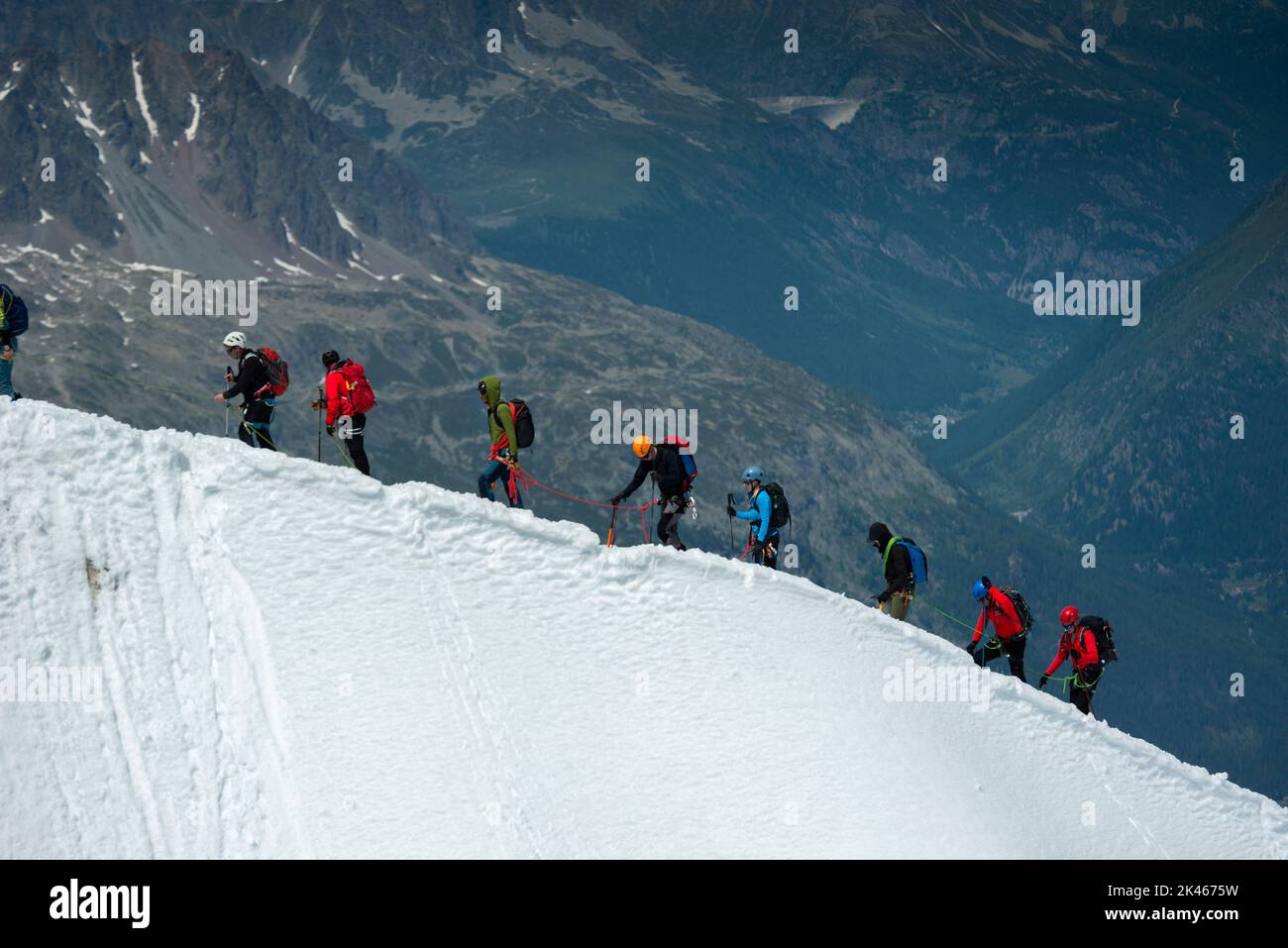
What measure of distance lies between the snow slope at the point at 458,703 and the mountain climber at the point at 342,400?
2290 mm

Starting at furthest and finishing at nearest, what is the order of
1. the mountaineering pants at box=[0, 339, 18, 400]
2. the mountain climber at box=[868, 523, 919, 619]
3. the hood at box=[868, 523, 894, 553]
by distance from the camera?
1. the mountaineering pants at box=[0, 339, 18, 400]
2. the mountain climber at box=[868, 523, 919, 619]
3. the hood at box=[868, 523, 894, 553]

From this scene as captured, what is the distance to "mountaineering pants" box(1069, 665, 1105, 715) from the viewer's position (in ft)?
128

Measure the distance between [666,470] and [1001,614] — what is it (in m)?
8.42

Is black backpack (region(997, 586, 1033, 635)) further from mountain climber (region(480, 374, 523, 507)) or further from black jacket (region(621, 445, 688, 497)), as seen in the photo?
mountain climber (region(480, 374, 523, 507))

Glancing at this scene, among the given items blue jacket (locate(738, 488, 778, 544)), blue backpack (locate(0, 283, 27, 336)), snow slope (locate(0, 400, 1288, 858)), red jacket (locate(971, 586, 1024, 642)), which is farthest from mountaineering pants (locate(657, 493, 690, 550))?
blue backpack (locate(0, 283, 27, 336))

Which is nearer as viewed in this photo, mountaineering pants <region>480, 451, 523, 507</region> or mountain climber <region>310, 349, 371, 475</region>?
mountain climber <region>310, 349, 371, 475</region>

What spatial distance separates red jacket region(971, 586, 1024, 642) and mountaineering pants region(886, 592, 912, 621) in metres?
1.81

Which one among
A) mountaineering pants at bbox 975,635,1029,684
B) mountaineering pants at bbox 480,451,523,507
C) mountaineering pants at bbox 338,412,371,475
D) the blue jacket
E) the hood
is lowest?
mountaineering pants at bbox 975,635,1029,684

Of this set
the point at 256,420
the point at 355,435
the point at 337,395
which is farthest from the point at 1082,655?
the point at 256,420

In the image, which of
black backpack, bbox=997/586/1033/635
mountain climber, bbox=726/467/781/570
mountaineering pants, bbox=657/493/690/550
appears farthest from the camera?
mountain climber, bbox=726/467/781/570

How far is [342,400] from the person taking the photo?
36.7 metres
